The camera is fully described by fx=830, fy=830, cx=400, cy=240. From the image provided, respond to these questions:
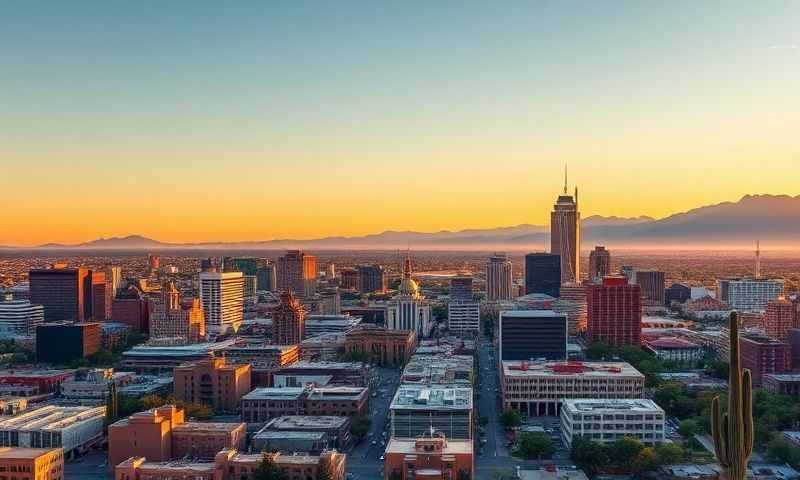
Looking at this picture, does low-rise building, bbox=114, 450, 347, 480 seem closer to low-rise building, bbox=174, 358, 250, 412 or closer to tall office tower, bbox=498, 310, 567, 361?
low-rise building, bbox=174, 358, 250, 412

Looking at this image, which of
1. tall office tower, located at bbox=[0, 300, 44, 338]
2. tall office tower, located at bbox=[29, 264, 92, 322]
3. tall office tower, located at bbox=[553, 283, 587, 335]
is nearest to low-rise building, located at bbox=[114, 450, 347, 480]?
tall office tower, located at bbox=[553, 283, 587, 335]

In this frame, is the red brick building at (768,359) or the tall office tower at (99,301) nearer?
the red brick building at (768,359)

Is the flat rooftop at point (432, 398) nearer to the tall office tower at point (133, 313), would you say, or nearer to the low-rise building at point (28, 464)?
Result: the low-rise building at point (28, 464)

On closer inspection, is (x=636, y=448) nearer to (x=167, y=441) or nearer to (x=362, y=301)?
(x=167, y=441)

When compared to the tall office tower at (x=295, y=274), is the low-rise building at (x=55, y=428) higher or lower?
lower

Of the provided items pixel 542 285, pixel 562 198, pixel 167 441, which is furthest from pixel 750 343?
pixel 562 198

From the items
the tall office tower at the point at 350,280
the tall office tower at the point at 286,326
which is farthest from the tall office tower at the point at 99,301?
the tall office tower at the point at 350,280

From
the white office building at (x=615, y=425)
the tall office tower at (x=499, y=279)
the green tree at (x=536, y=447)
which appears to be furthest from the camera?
the tall office tower at (x=499, y=279)
